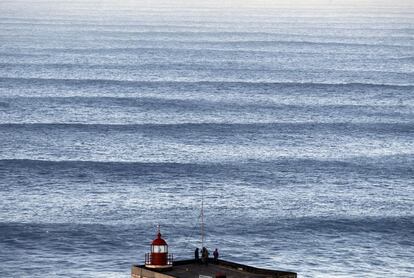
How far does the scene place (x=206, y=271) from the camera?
63281mm

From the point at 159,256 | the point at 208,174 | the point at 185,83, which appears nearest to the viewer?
the point at 159,256

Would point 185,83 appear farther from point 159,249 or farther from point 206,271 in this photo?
point 206,271

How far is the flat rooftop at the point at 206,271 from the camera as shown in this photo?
62375 mm

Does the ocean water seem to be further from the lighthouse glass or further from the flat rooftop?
the lighthouse glass

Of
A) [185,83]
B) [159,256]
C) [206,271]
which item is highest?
[185,83]

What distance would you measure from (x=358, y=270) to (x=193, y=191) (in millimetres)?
23551

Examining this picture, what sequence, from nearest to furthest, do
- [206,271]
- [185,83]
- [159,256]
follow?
1. [206,271]
2. [159,256]
3. [185,83]

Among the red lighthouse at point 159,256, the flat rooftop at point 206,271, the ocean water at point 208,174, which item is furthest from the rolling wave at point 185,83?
the red lighthouse at point 159,256

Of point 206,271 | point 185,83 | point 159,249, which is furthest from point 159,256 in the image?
point 185,83

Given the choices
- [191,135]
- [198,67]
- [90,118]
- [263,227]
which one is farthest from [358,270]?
[198,67]

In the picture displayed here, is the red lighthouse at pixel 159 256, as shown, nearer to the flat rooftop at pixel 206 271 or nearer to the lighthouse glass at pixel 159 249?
the lighthouse glass at pixel 159 249

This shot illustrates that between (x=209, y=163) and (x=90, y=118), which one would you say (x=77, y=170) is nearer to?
(x=209, y=163)

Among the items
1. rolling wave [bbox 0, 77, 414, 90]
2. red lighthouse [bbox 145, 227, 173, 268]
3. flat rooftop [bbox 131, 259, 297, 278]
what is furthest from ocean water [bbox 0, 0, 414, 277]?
red lighthouse [bbox 145, 227, 173, 268]

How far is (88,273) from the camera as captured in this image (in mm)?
73938
